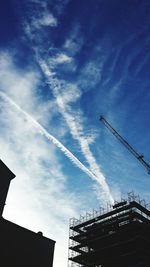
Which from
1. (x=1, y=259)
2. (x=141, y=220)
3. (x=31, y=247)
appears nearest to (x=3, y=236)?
(x=1, y=259)

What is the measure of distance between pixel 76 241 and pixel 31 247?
22.5 metres

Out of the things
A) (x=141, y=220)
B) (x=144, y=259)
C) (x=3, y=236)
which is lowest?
(x=3, y=236)

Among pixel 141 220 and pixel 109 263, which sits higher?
pixel 141 220

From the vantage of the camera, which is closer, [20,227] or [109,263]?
[20,227]

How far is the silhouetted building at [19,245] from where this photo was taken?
3144cm

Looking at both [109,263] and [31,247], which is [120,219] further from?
[31,247]

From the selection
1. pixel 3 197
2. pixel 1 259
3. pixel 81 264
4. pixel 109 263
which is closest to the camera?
pixel 1 259

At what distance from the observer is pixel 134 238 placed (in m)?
46.0

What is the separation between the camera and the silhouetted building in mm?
31438

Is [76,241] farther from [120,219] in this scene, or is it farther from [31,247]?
[31,247]

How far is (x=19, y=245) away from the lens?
33.0 metres

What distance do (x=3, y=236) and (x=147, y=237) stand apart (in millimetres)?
28319

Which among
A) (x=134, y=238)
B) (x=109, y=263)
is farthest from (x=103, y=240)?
(x=134, y=238)

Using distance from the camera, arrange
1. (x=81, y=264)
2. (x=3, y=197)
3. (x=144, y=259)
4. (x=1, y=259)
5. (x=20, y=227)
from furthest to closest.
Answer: (x=81, y=264), (x=144, y=259), (x=3, y=197), (x=20, y=227), (x=1, y=259)
